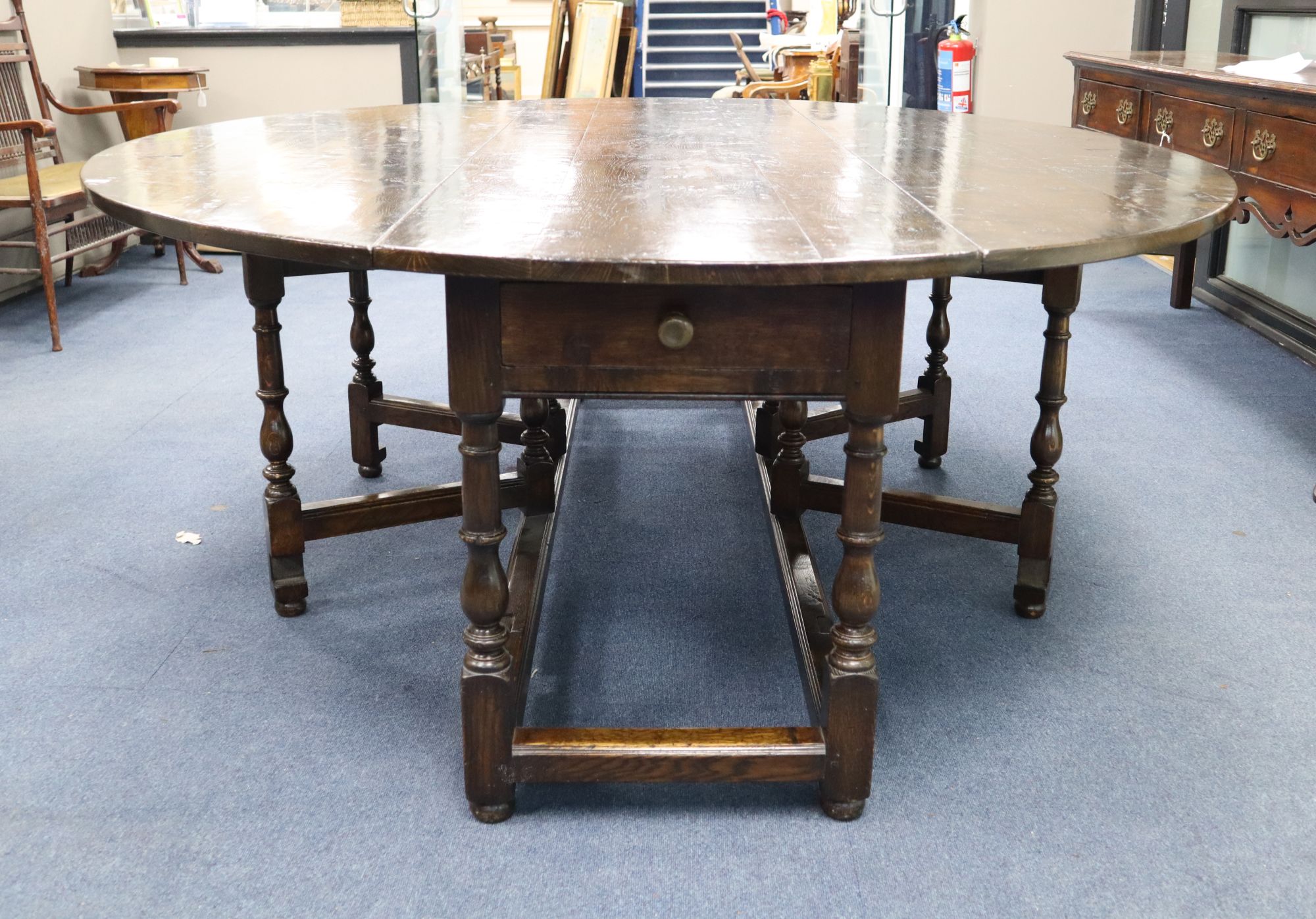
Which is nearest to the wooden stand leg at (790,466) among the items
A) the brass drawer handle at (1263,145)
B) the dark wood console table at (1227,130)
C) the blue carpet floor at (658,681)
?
the blue carpet floor at (658,681)

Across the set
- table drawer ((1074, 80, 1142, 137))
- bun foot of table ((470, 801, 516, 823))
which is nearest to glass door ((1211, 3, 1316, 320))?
table drawer ((1074, 80, 1142, 137))

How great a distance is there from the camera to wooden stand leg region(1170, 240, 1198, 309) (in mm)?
4074

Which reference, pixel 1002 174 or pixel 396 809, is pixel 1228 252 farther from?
pixel 396 809

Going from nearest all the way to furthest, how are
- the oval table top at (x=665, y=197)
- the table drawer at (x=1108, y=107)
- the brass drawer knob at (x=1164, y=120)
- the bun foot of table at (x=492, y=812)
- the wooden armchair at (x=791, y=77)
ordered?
1. the oval table top at (x=665, y=197)
2. the bun foot of table at (x=492, y=812)
3. the brass drawer knob at (x=1164, y=120)
4. the table drawer at (x=1108, y=107)
5. the wooden armchair at (x=791, y=77)

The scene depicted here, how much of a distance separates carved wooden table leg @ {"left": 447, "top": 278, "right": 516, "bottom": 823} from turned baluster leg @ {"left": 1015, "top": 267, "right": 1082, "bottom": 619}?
93 centimetres

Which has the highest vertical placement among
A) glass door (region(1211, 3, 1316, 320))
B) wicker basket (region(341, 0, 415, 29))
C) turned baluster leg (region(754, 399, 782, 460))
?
wicker basket (region(341, 0, 415, 29))

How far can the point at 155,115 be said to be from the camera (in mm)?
4703

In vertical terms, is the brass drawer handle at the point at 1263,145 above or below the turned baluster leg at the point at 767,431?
above

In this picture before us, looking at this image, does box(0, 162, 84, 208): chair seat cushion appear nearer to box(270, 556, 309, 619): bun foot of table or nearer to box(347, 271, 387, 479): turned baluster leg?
box(347, 271, 387, 479): turned baluster leg

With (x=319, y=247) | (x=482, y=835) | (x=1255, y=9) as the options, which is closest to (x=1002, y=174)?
(x=319, y=247)

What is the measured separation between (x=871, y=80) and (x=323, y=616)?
4.09 m

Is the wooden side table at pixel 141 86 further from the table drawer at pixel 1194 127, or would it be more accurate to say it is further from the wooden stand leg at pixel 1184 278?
the wooden stand leg at pixel 1184 278

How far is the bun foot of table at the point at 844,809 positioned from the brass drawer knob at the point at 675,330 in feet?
2.03

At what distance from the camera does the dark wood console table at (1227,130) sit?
8.60 feet
